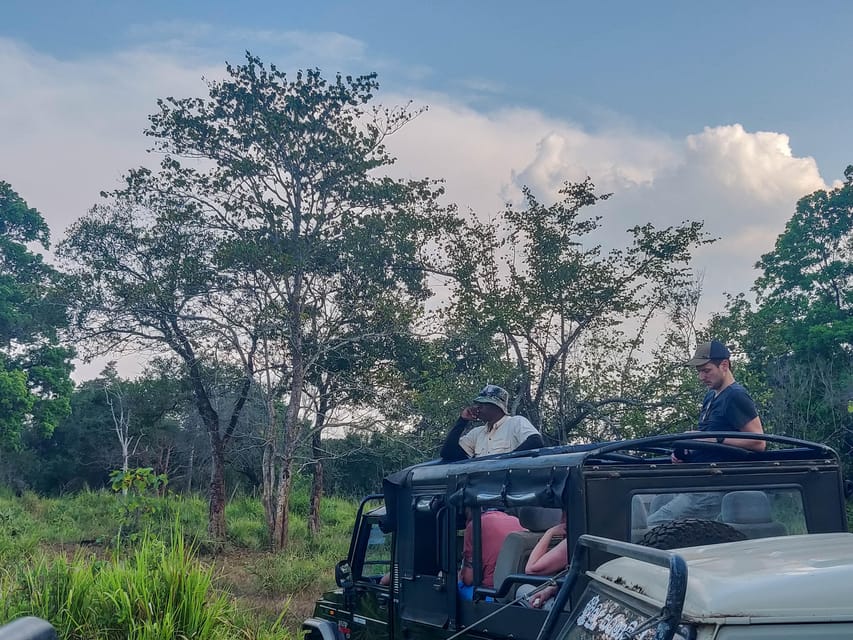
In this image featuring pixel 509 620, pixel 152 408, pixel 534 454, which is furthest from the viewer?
pixel 152 408

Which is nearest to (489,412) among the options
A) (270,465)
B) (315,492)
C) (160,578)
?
(160,578)

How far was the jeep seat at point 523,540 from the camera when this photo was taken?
13.6 feet

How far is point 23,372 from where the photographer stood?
2569cm

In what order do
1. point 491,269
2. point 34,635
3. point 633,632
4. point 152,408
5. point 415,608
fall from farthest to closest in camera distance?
point 152,408, point 491,269, point 415,608, point 633,632, point 34,635

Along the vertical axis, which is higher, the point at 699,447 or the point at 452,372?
the point at 452,372

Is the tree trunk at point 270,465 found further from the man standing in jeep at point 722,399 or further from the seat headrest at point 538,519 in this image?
the seat headrest at point 538,519

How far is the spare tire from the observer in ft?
11.1

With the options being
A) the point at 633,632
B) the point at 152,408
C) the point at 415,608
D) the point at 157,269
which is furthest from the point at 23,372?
the point at 633,632

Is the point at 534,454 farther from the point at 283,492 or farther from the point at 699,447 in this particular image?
the point at 283,492

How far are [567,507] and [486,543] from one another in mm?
1001

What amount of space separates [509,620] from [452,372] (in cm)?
1216

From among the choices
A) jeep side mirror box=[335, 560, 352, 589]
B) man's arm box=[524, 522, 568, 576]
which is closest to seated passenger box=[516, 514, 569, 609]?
man's arm box=[524, 522, 568, 576]

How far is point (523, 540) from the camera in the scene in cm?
419

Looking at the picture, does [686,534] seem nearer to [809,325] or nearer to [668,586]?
[668,586]
